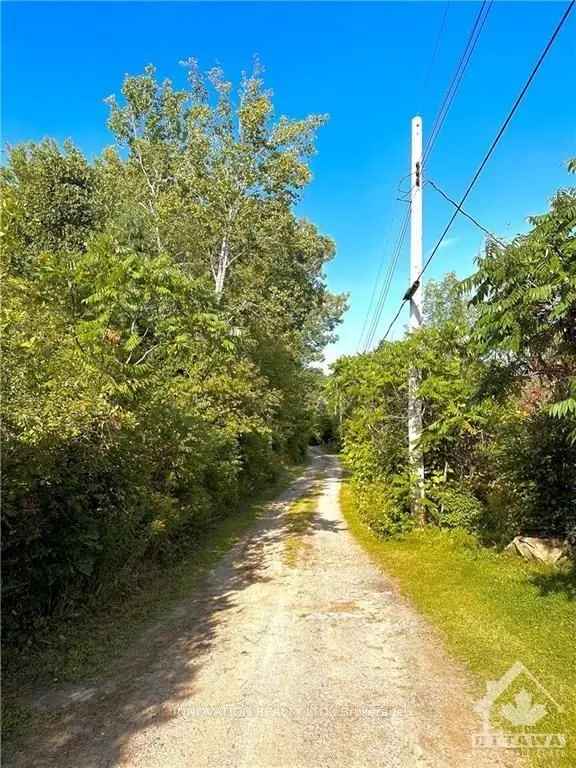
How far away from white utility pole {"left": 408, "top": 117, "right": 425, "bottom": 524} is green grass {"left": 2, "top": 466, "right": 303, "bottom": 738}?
4206mm

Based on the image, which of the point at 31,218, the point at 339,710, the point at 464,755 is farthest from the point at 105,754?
the point at 31,218

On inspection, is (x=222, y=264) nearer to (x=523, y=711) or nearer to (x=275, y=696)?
(x=275, y=696)

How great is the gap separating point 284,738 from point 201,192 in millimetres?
15563

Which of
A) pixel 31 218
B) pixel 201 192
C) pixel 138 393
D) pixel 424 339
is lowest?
pixel 138 393

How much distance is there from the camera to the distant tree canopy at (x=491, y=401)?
4.21m

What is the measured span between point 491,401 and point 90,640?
6.05m

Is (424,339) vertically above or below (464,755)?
above

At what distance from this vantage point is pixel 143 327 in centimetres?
775

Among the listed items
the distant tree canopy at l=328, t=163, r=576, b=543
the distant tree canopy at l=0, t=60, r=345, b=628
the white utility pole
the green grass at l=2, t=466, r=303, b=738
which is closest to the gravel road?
the green grass at l=2, t=466, r=303, b=738

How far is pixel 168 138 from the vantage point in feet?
56.7

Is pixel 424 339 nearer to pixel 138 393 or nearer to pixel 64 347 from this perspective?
pixel 138 393

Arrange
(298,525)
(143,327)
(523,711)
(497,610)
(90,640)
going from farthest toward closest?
(298,525) → (143,327) → (497,610) → (90,640) → (523,711)

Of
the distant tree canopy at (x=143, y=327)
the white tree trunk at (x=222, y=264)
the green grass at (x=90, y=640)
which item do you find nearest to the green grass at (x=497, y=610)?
the green grass at (x=90, y=640)

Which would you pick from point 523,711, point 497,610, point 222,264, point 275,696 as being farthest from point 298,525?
point 222,264
